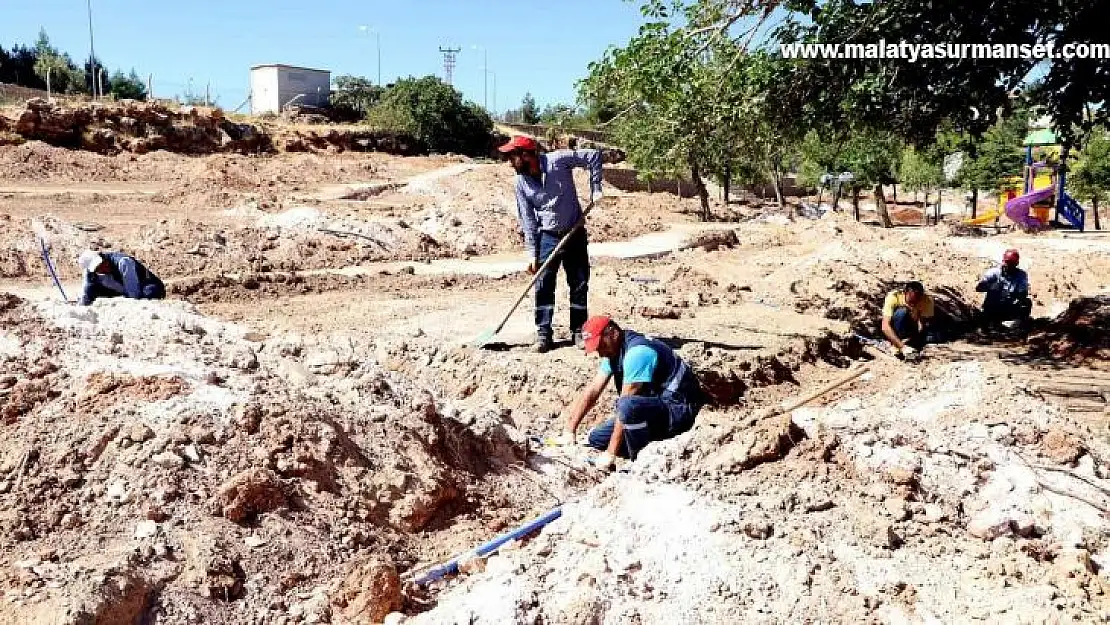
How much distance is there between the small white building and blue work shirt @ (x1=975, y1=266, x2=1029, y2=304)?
101 feet

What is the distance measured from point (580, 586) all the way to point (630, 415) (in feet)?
5.66

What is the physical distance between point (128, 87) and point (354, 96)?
9.07m

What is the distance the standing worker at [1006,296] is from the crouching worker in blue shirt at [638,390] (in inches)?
260

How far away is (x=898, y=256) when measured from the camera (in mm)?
12336

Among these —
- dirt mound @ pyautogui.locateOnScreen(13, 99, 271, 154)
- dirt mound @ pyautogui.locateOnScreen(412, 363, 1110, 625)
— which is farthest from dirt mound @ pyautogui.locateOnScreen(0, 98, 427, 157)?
dirt mound @ pyautogui.locateOnScreen(412, 363, 1110, 625)

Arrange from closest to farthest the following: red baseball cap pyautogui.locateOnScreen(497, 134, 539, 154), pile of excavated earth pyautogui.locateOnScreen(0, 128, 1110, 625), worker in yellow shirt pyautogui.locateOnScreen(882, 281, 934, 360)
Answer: pile of excavated earth pyautogui.locateOnScreen(0, 128, 1110, 625), red baseball cap pyautogui.locateOnScreen(497, 134, 539, 154), worker in yellow shirt pyautogui.locateOnScreen(882, 281, 934, 360)

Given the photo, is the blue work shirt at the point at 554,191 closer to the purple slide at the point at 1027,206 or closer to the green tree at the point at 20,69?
the purple slide at the point at 1027,206

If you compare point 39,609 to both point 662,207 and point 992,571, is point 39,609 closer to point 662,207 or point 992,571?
point 992,571

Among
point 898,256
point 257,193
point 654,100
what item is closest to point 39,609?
point 654,100

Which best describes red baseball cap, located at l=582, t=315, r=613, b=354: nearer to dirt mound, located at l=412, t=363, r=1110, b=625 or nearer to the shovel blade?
dirt mound, located at l=412, t=363, r=1110, b=625

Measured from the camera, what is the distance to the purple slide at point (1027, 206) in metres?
19.0

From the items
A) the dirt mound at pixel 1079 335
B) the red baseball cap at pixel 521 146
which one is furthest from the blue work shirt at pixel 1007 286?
the red baseball cap at pixel 521 146

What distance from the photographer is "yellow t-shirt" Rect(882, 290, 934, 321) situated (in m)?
8.16

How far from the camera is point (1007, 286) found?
998 centimetres
